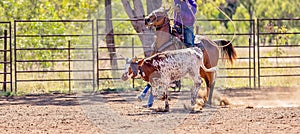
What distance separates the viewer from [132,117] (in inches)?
386

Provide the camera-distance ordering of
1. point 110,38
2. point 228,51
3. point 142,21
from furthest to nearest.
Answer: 1. point 110,38
2. point 142,21
3. point 228,51

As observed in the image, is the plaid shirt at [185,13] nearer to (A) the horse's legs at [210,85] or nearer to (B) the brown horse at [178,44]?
(B) the brown horse at [178,44]

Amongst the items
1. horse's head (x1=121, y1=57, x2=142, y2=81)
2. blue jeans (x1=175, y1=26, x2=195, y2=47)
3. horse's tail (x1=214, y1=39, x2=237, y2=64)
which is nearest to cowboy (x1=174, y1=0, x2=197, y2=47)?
blue jeans (x1=175, y1=26, x2=195, y2=47)

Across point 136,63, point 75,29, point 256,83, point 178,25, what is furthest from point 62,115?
point 75,29

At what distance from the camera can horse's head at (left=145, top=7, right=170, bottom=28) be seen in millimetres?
10508

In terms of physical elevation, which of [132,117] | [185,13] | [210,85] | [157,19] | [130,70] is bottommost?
[132,117]

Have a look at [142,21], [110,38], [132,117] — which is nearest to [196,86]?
[132,117]

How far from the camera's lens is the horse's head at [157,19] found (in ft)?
34.5

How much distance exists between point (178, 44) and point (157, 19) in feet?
2.23

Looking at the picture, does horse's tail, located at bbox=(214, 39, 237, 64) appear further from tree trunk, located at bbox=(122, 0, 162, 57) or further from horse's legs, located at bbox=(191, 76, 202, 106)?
tree trunk, located at bbox=(122, 0, 162, 57)

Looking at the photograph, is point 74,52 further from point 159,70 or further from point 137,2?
point 159,70

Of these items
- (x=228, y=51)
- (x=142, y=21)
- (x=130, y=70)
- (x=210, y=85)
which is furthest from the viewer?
(x=142, y=21)

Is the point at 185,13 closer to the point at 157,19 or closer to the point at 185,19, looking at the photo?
the point at 185,19

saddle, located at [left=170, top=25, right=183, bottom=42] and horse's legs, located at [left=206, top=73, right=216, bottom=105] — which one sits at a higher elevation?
saddle, located at [left=170, top=25, right=183, bottom=42]
